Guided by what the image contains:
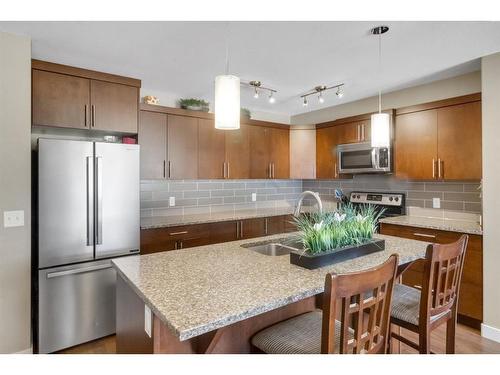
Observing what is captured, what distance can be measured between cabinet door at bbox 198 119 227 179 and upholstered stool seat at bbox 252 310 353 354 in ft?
7.81

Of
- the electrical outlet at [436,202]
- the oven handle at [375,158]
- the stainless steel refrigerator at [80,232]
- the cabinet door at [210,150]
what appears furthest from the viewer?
the cabinet door at [210,150]

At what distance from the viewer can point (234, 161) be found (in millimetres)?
3895

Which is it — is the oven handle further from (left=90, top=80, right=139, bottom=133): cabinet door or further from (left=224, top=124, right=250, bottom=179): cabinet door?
(left=90, top=80, right=139, bottom=133): cabinet door

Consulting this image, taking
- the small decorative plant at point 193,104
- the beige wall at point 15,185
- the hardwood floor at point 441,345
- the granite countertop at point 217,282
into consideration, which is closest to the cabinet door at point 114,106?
the beige wall at point 15,185

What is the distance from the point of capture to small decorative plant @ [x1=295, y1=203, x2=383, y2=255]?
1.65 meters

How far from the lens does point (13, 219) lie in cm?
221

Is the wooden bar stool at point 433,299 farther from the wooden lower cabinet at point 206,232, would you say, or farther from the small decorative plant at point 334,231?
the wooden lower cabinet at point 206,232

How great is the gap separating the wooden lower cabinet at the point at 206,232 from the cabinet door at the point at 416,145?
1.54 metres

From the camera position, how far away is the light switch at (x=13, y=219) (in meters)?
2.18

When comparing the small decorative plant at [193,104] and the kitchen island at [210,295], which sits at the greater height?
the small decorative plant at [193,104]

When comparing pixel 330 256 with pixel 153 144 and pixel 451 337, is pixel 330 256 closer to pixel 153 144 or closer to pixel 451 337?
pixel 451 337
